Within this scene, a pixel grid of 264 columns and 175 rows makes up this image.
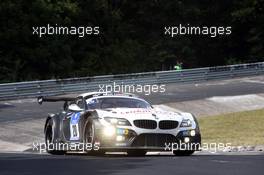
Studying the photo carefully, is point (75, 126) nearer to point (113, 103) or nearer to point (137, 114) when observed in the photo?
point (113, 103)

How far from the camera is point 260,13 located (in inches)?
2372

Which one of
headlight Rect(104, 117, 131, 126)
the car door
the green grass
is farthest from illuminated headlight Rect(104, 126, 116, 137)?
the green grass

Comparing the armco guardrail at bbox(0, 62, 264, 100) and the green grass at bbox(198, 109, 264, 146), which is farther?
the armco guardrail at bbox(0, 62, 264, 100)

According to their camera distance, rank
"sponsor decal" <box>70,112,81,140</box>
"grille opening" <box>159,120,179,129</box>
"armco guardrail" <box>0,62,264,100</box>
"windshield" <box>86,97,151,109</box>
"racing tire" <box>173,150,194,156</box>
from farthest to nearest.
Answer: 1. "armco guardrail" <box>0,62,264,100</box>
2. "windshield" <box>86,97,151,109</box>
3. "sponsor decal" <box>70,112,81,140</box>
4. "racing tire" <box>173,150,194,156</box>
5. "grille opening" <box>159,120,179,129</box>

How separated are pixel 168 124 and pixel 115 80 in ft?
76.6

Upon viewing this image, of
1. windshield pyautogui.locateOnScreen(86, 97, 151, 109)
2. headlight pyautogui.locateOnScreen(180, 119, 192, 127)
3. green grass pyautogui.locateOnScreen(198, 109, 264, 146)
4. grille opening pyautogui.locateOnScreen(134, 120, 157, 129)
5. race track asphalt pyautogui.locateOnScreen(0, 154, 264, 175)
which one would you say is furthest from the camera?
green grass pyautogui.locateOnScreen(198, 109, 264, 146)

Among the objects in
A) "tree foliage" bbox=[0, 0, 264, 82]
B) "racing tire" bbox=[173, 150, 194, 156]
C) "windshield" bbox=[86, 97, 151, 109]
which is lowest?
"racing tire" bbox=[173, 150, 194, 156]

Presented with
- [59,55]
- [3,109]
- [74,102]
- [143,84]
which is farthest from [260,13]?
[74,102]

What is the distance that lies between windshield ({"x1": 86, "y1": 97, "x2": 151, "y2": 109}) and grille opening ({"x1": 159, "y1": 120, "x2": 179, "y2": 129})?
1.41m

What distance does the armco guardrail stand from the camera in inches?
1289

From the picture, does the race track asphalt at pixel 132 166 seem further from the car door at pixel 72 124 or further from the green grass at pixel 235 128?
the green grass at pixel 235 128

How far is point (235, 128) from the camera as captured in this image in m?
24.9

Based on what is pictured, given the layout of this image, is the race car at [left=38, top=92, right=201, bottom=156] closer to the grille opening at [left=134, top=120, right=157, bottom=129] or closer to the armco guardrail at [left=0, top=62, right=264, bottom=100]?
the grille opening at [left=134, top=120, right=157, bottom=129]

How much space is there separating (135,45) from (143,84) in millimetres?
18445
